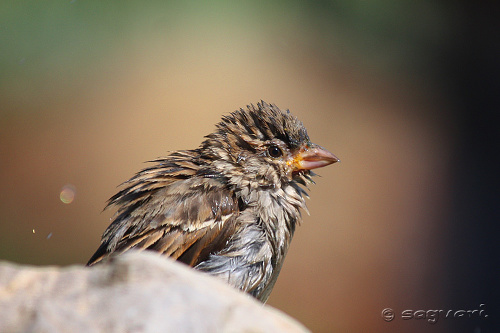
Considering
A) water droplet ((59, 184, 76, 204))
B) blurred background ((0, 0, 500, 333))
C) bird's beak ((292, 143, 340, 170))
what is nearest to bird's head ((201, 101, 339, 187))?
bird's beak ((292, 143, 340, 170))

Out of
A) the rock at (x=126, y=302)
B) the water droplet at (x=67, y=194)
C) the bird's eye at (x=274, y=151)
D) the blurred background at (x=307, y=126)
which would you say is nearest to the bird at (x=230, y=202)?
the bird's eye at (x=274, y=151)

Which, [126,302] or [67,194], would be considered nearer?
[126,302]

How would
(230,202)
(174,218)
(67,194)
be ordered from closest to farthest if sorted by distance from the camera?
(174,218), (230,202), (67,194)

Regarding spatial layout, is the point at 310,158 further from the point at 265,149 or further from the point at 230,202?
the point at 230,202

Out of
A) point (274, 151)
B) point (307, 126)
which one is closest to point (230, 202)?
point (274, 151)

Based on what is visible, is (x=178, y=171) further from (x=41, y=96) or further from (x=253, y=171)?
(x=41, y=96)

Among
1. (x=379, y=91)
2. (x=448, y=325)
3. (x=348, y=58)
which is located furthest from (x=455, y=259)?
(x=348, y=58)
